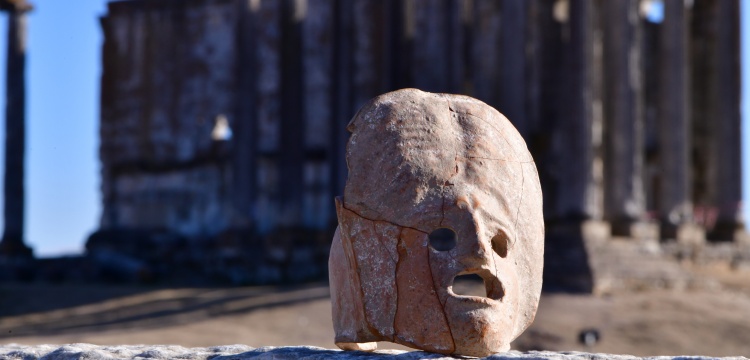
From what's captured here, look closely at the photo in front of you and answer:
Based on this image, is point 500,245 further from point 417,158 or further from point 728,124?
point 728,124

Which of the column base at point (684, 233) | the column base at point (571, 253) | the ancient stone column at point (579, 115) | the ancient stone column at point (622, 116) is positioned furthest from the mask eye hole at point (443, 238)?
the column base at point (684, 233)

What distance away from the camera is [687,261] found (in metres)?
20.6

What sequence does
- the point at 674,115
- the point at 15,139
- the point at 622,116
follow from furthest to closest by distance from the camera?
the point at 15,139, the point at 674,115, the point at 622,116

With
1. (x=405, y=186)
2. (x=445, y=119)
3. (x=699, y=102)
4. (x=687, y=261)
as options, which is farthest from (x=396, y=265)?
(x=699, y=102)

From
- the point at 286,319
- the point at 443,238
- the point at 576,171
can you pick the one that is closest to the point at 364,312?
the point at 286,319

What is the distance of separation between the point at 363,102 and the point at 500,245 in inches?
832

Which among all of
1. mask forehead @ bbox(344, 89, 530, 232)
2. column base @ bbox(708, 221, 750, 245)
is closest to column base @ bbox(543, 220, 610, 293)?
column base @ bbox(708, 221, 750, 245)

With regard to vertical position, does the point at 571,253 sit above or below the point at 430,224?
below

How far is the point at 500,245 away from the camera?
562 cm

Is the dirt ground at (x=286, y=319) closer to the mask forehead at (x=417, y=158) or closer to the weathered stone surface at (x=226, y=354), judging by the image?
the weathered stone surface at (x=226, y=354)

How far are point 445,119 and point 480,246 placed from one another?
69 centimetres

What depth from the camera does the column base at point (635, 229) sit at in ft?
66.7

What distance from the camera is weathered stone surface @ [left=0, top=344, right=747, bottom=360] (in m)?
5.11

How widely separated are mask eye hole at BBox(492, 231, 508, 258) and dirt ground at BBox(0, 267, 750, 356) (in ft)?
26.6
